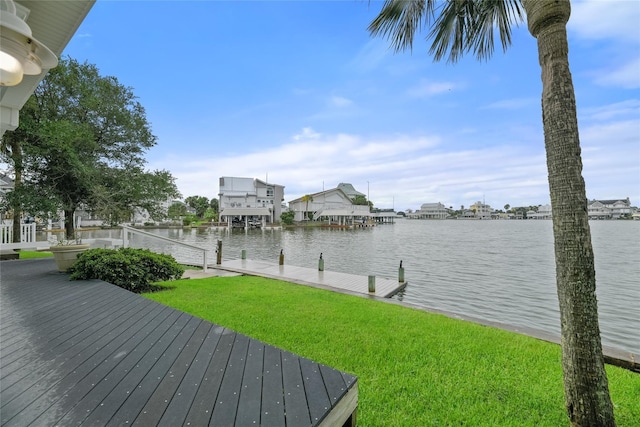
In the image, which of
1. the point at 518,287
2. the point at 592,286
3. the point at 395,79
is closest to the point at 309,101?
the point at 395,79

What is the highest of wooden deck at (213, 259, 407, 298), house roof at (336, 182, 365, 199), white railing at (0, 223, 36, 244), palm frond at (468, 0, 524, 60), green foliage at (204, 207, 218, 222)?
house roof at (336, 182, 365, 199)

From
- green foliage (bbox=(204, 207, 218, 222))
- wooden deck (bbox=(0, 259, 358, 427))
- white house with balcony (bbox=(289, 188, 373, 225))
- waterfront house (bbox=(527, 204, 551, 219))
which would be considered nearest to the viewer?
wooden deck (bbox=(0, 259, 358, 427))

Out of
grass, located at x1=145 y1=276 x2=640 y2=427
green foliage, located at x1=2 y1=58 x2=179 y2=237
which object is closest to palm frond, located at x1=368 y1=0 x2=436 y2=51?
grass, located at x1=145 y1=276 x2=640 y2=427

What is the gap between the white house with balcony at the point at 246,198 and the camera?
51.2 meters

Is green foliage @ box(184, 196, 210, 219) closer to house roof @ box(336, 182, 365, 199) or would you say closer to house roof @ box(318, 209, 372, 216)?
house roof @ box(318, 209, 372, 216)

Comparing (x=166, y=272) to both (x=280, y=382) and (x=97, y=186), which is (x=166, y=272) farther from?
(x=280, y=382)

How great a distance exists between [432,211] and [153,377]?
132042 millimetres

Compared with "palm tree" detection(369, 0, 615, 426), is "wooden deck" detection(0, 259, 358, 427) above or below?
below

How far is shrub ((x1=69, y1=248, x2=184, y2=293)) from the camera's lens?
6078mm

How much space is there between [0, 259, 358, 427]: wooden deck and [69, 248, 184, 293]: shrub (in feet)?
8.12

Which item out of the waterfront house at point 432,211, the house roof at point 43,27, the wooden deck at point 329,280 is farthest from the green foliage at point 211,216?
the waterfront house at point 432,211

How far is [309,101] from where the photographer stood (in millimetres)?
23594

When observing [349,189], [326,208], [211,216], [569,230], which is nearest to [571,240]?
[569,230]

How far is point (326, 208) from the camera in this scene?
58188mm
